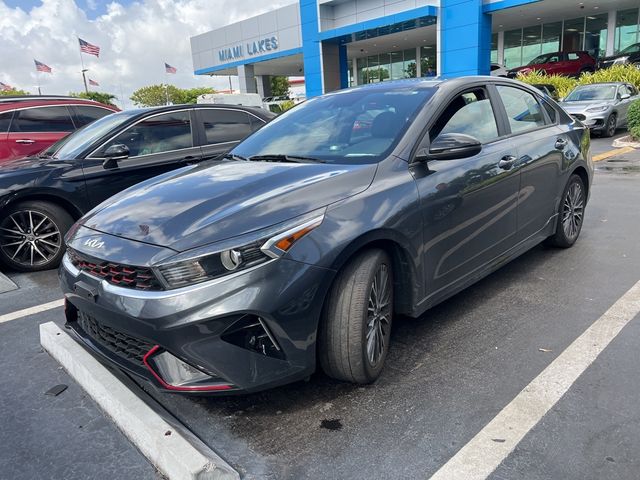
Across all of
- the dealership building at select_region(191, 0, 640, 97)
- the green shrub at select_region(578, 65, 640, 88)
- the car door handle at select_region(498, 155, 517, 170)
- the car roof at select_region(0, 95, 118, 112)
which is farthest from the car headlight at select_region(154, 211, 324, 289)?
the dealership building at select_region(191, 0, 640, 97)

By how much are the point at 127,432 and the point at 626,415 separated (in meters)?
2.36

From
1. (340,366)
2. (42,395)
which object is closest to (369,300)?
(340,366)

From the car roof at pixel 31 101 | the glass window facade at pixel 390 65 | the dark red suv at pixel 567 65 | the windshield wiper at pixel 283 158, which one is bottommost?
the windshield wiper at pixel 283 158

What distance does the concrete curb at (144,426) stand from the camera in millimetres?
2146

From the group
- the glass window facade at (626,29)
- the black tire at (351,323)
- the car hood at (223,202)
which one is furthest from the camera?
the glass window facade at (626,29)

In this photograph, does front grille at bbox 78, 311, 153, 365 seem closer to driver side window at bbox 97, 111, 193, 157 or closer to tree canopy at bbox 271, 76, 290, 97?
driver side window at bbox 97, 111, 193, 157

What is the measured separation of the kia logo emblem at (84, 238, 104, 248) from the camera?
2.64 meters

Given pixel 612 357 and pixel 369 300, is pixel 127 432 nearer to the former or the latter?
pixel 369 300

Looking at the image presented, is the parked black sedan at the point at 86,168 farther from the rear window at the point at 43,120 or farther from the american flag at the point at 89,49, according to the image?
Result: the american flag at the point at 89,49

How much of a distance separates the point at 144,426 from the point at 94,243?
37.1 inches

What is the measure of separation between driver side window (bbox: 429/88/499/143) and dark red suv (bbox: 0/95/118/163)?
633 centimetres

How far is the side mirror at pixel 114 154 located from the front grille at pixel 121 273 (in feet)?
9.60

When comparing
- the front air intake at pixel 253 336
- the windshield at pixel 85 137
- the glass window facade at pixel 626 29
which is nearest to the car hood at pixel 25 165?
the windshield at pixel 85 137

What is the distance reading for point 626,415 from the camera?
2.49 m
